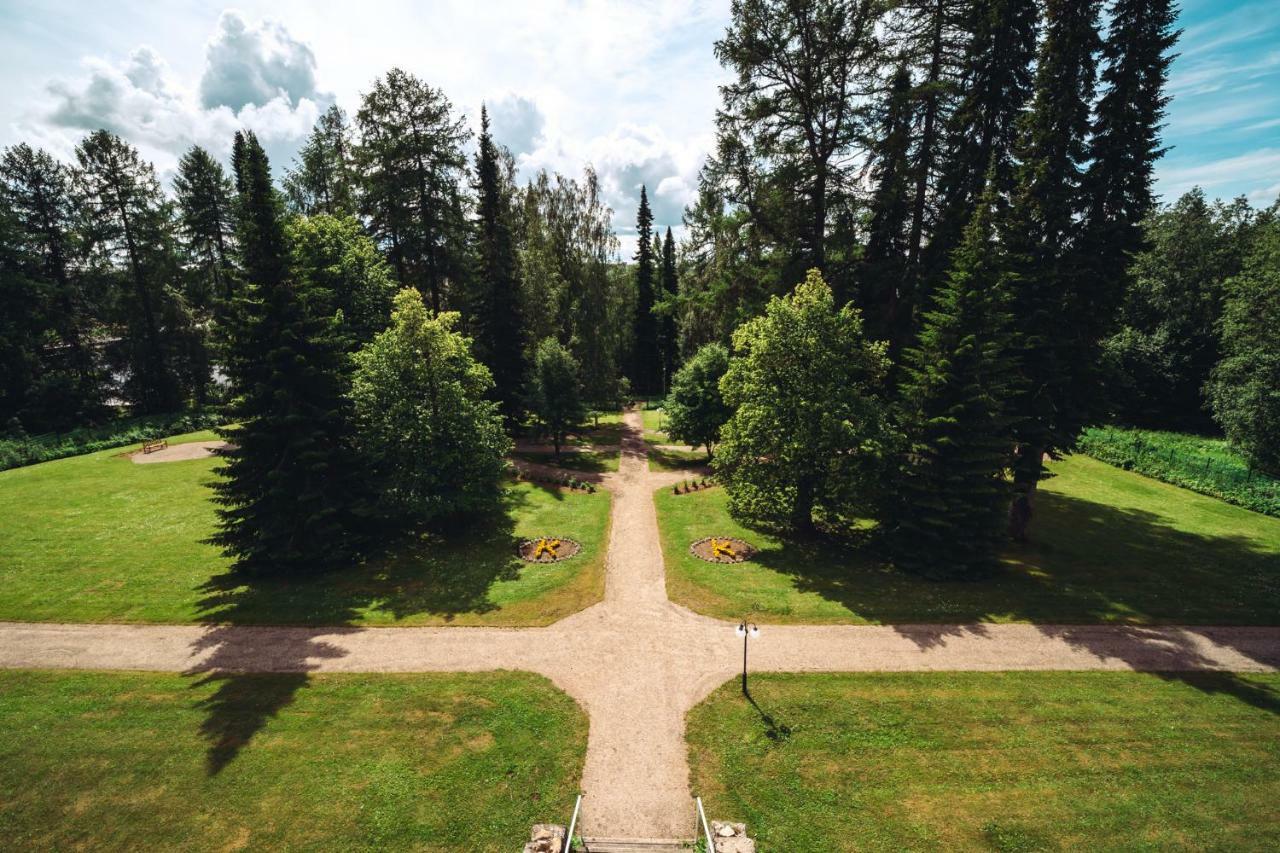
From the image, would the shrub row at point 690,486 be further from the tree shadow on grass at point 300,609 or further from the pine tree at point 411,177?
the pine tree at point 411,177

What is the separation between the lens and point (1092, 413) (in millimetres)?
21656

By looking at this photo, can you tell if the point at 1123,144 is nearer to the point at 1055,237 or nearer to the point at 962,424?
the point at 1055,237

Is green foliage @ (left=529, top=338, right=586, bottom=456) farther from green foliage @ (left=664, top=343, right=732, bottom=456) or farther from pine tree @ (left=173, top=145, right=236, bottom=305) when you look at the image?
pine tree @ (left=173, top=145, right=236, bottom=305)

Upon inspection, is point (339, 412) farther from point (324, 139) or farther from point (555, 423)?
point (324, 139)

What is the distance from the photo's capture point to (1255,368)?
32.8 metres

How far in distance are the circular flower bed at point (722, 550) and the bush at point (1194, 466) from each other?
2095 cm

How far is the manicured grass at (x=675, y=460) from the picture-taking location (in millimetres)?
35750

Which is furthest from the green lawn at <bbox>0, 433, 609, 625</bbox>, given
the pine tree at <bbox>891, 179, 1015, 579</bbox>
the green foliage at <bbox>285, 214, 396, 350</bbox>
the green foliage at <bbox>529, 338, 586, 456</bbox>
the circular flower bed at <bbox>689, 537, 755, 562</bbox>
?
the pine tree at <bbox>891, 179, 1015, 579</bbox>

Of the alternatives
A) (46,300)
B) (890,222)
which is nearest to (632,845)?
(890,222)

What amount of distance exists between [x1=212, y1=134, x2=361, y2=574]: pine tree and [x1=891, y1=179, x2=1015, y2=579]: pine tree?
74.2 ft

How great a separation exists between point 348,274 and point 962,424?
2968cm

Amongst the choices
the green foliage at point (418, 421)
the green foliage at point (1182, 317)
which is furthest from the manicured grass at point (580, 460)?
the green foliage at point (1182, 317)

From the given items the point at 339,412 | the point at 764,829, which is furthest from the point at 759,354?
the point at 339,412

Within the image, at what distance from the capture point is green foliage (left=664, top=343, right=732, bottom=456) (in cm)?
3334
